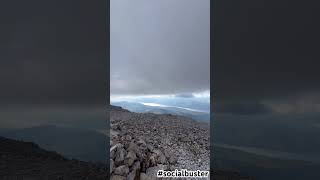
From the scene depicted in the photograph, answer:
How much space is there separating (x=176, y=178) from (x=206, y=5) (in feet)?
8.21

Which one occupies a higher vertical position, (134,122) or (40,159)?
(134,122)

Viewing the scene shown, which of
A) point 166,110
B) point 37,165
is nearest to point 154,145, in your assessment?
point 166,110

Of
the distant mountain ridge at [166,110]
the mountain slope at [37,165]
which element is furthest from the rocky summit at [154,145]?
the mountain slope at [37,165]

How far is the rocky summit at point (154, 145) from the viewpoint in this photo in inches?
261

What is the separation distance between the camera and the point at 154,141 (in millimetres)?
6723

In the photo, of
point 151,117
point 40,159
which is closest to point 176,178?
point 151,117

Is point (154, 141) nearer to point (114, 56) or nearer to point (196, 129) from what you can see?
point (196, 129)

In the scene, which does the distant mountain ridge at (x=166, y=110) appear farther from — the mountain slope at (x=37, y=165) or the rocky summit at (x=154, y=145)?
the mountain slope at (x=37, y=165)

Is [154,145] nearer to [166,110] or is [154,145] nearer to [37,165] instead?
[166,110]

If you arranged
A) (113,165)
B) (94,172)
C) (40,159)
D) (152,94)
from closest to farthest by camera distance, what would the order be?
(113,165) → (152,94) → (94,172) → (40,159)

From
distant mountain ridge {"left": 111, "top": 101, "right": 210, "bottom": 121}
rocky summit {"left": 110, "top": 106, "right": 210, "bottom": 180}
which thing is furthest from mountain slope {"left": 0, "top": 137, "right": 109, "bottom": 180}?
distant mountain ridge {"left": 111, "top": 101, "right": 210, "bottom": 121}

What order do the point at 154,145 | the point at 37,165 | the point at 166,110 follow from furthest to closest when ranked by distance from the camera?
the point at 37,165, the point at 166,110, the point at 154,145

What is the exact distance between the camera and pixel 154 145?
22.0 feet

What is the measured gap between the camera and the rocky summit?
6.64 meters
